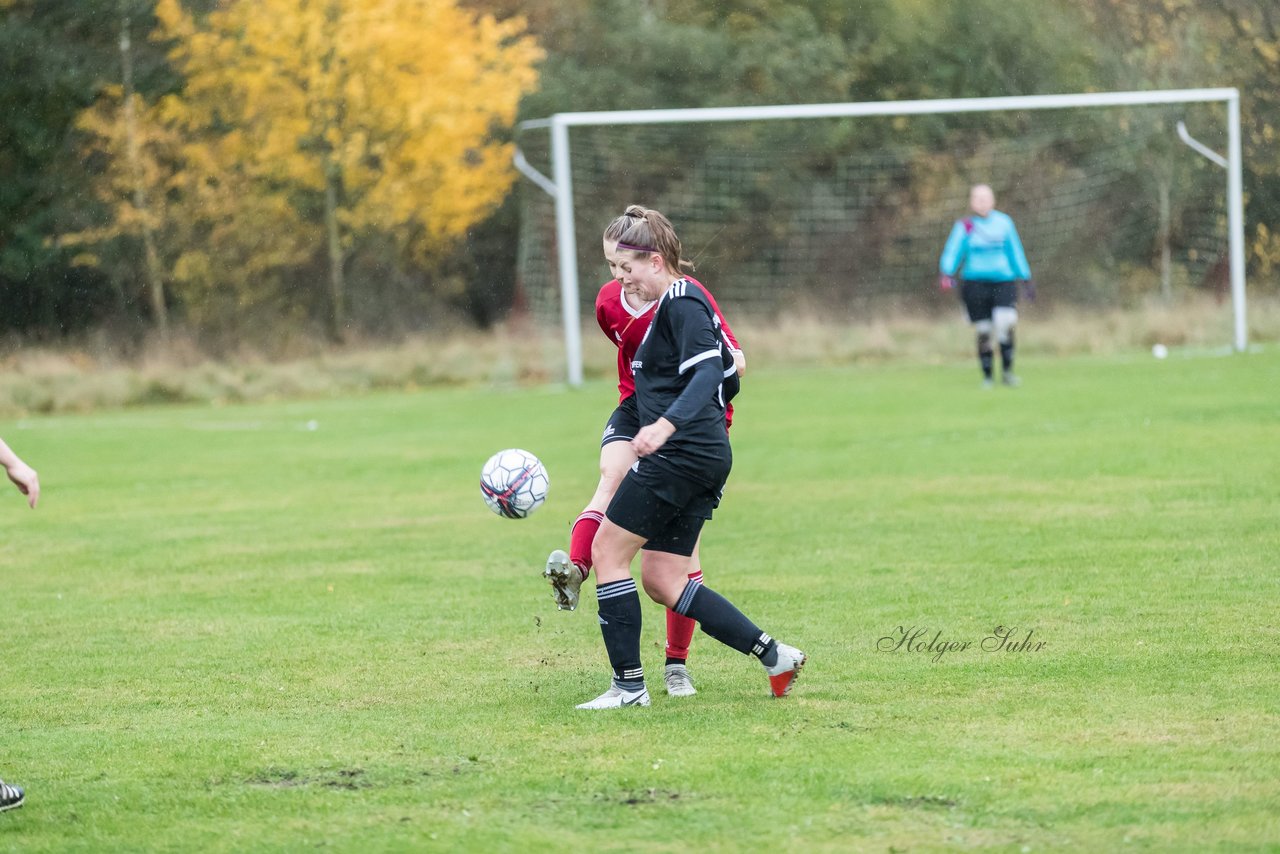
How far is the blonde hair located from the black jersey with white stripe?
4.9 inches

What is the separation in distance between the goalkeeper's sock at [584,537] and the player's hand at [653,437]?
→ 0.73 meters

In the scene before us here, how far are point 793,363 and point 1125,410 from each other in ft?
33.2

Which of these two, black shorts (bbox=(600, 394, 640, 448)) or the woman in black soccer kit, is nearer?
the woman in black soccer kit

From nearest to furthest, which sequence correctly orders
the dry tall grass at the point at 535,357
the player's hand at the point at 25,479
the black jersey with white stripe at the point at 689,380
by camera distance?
the player's hand at the point at 25,479
the black jersey with white stripe at the point at 689,380
the dry tall grass at the point at 535,357

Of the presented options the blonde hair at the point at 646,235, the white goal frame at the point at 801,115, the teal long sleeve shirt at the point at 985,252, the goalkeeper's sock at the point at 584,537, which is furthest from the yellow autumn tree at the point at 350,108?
the blonde hair at the point at 646,235

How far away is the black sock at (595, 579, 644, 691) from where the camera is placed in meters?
5.73

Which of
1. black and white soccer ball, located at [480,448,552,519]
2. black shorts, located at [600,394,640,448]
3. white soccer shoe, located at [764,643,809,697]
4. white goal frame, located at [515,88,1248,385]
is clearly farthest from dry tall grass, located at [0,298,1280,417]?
white soccer shoe, located at [764,643,809,697]

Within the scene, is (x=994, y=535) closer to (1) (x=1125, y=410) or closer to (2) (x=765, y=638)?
(2) (x=765, y=638)

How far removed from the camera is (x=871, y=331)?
26.3 meters

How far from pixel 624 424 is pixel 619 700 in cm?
111

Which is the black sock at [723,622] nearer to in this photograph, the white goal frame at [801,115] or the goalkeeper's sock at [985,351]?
the goalkeeper's sock at [985,351]

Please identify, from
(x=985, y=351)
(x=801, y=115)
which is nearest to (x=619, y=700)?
(x=985, y=351)

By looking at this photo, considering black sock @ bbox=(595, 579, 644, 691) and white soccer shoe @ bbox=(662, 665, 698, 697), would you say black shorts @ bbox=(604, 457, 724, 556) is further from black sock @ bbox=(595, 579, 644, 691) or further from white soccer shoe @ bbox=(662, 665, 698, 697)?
white soccer shoe @ bbox=(662, 665, 698, 697)

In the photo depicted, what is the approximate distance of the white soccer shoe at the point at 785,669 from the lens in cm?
570
